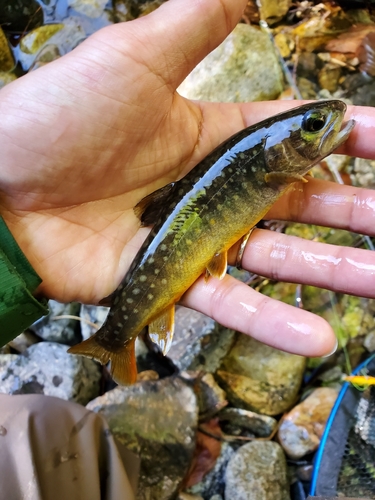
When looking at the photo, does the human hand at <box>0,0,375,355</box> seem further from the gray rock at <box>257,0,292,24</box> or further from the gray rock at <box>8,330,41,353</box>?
the gray rock at <box>257,0,292,24</box>

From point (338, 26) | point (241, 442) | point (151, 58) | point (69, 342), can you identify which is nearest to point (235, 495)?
point (241, 442)

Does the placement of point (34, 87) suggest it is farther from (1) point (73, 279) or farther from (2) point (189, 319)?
(2) point (189, 319)

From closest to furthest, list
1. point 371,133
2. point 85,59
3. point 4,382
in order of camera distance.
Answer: point 85,59, point 371,133, point 4,382

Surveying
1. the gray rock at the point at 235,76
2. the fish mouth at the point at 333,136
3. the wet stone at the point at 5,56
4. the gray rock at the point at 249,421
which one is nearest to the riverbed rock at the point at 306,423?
the gray rock at the point at 249,421

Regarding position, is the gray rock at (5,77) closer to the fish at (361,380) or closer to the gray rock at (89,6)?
the gray rock at (89,6)

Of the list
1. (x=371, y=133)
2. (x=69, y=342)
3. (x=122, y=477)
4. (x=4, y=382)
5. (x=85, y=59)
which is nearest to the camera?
(x=85, y=59)
